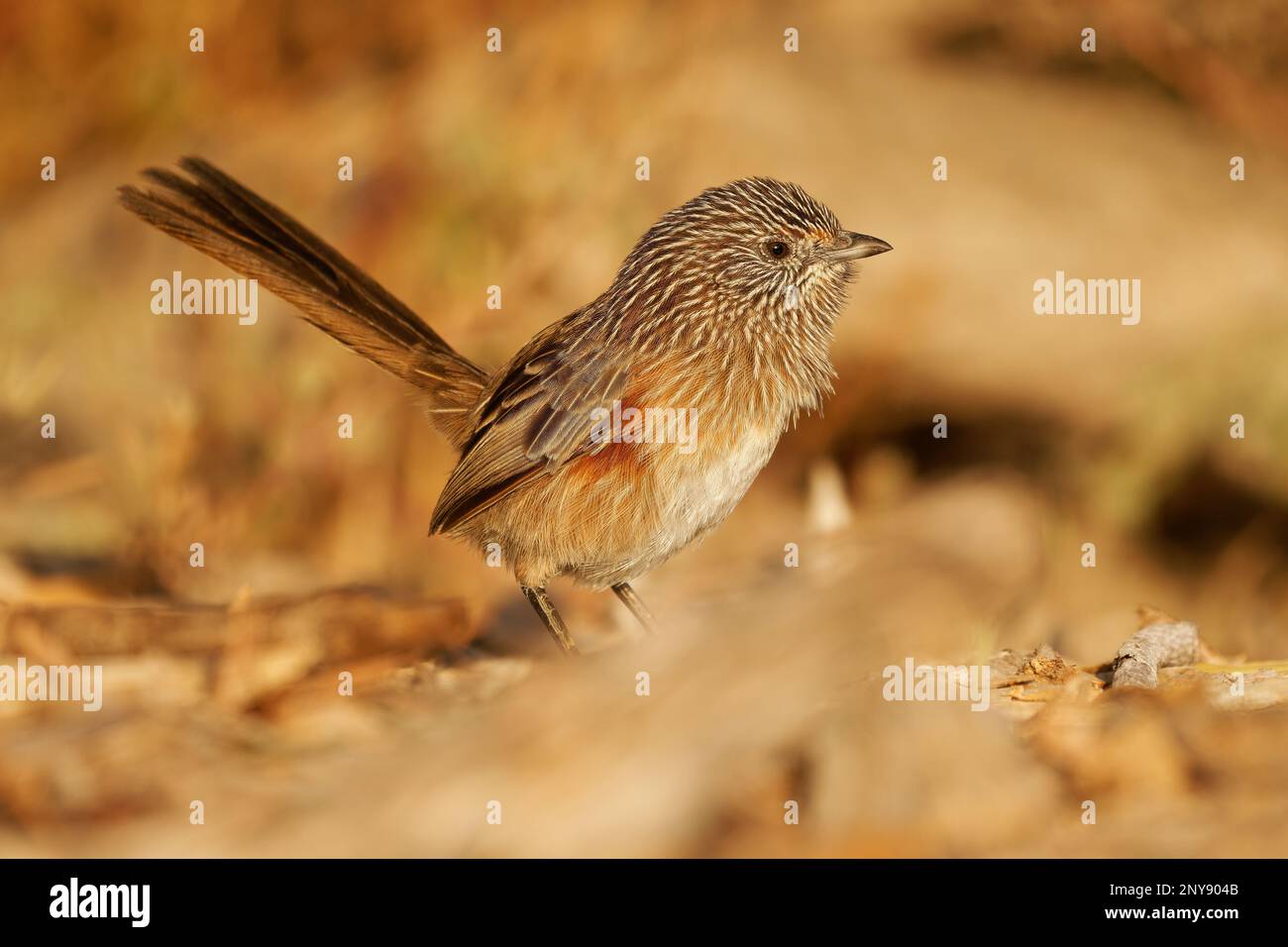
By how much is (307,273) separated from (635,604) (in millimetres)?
1778

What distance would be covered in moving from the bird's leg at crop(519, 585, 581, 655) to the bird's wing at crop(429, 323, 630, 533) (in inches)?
14.2

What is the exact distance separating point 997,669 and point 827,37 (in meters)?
5.80

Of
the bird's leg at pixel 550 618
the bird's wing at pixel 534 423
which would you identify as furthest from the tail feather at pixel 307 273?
the bird's leg at pixel 550 618

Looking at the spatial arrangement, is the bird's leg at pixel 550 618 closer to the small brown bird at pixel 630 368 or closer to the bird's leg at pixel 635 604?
the small brown bird at pixel 630 368

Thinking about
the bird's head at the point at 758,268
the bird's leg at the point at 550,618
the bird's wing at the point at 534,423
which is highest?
the bird's head at the point at 758,268

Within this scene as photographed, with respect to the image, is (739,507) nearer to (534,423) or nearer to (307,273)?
(534,423)

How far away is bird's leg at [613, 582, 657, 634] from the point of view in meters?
5.21

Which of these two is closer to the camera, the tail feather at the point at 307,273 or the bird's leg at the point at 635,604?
the tail feather at the point at 307,273

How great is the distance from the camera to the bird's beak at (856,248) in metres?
4.75

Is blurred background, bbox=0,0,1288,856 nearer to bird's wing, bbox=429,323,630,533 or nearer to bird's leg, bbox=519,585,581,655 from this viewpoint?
bird's leg, bbox=519,585,581,655

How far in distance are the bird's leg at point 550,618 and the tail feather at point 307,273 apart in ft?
2.49

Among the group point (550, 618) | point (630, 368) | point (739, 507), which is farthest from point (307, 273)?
point (739, 507)

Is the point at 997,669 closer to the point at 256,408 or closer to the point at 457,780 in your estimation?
the point at 457,780

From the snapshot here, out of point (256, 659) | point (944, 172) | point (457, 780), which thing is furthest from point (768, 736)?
point (944, 172)
